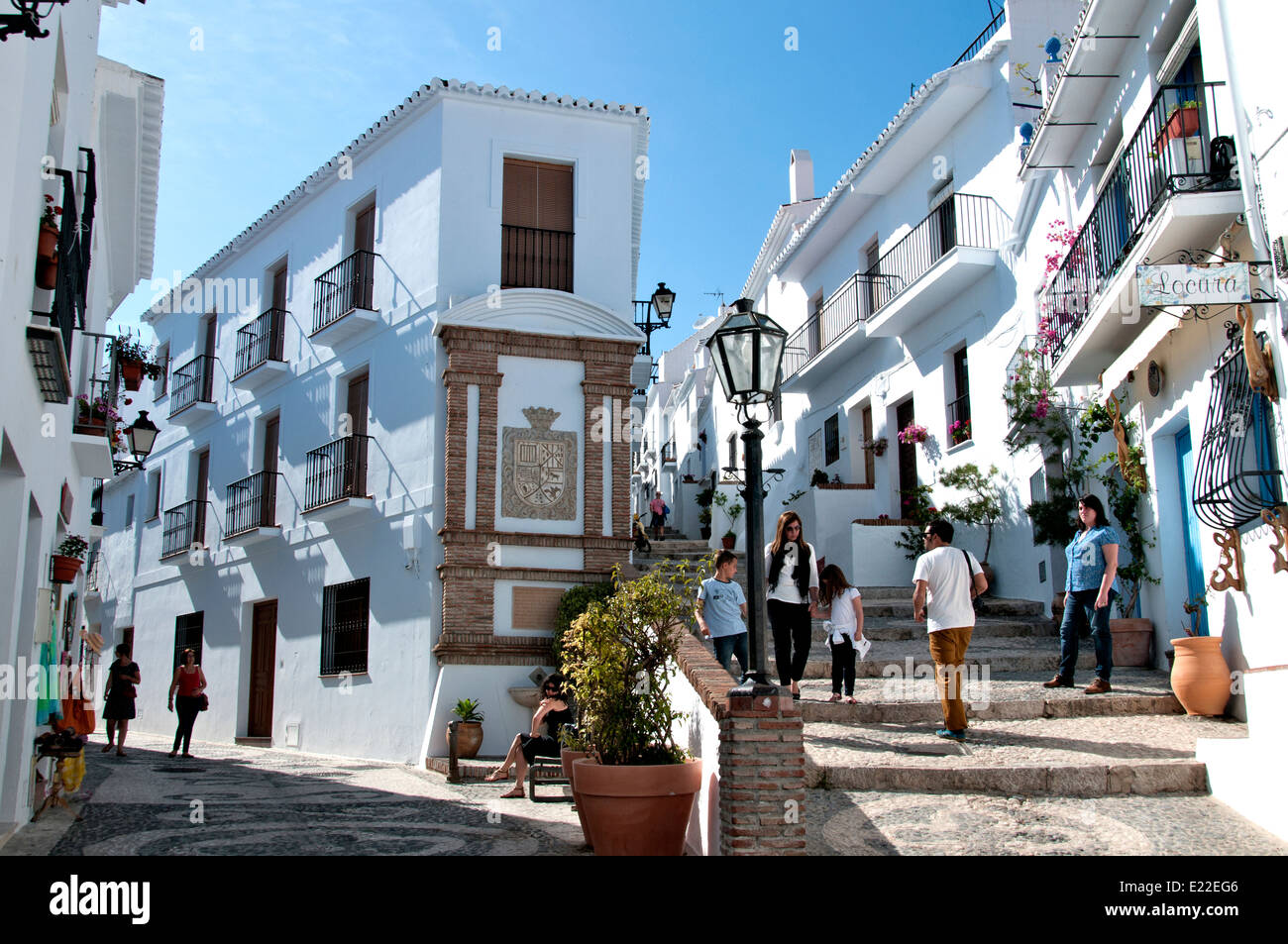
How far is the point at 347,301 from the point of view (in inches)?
649

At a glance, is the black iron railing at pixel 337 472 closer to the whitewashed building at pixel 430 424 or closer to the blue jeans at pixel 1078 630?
the whitewashed building at pixel 430 424

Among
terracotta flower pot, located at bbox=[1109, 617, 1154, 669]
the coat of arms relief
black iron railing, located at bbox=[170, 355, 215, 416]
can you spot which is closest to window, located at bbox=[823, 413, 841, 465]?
the coat of arms relief

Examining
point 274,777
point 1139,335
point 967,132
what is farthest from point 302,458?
point 1139,335

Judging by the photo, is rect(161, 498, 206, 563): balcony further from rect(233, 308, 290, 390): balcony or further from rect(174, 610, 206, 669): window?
rect(233, 308, 290, 390): balcony

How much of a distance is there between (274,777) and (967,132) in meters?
12.7

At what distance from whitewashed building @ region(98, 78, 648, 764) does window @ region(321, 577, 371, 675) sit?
0.13ft

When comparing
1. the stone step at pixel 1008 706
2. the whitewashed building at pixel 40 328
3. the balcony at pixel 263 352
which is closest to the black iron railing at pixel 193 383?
the balcony at pixel 263 352

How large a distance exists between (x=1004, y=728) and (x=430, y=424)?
874cm

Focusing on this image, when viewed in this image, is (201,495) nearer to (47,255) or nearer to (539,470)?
(539,470)

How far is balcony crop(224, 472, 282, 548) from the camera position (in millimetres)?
17531

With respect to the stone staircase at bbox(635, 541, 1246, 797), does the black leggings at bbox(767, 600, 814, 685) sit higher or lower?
higher

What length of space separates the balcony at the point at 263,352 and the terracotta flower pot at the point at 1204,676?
14.1 m

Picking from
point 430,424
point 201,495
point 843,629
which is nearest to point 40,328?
point 843,629
